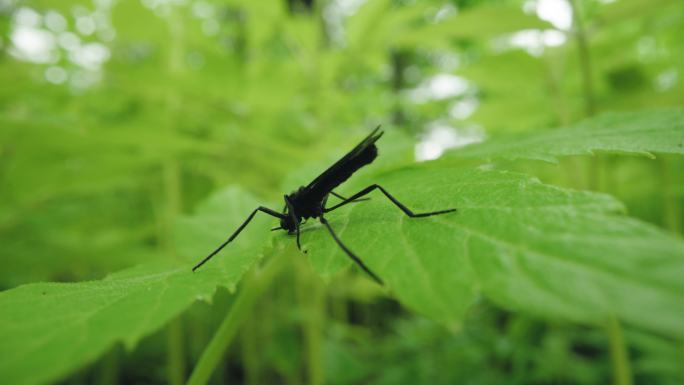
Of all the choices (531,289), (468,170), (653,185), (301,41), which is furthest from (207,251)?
(653,185)

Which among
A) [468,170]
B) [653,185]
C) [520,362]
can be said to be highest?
[468,170]

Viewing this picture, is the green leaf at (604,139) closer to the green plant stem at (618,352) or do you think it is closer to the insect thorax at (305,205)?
the insect thorax at (305,205)

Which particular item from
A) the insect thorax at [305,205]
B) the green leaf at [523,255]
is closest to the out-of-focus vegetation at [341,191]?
the green leaf at [523,255]

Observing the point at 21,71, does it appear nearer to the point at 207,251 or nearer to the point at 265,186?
the point at 207,251

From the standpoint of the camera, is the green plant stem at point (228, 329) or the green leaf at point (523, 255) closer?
the green leaf at point (523, 255)

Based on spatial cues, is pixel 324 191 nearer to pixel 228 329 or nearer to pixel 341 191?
pixel 341 191

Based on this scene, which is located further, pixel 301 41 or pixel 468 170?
pixel 301 41

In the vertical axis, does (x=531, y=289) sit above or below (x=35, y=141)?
below
